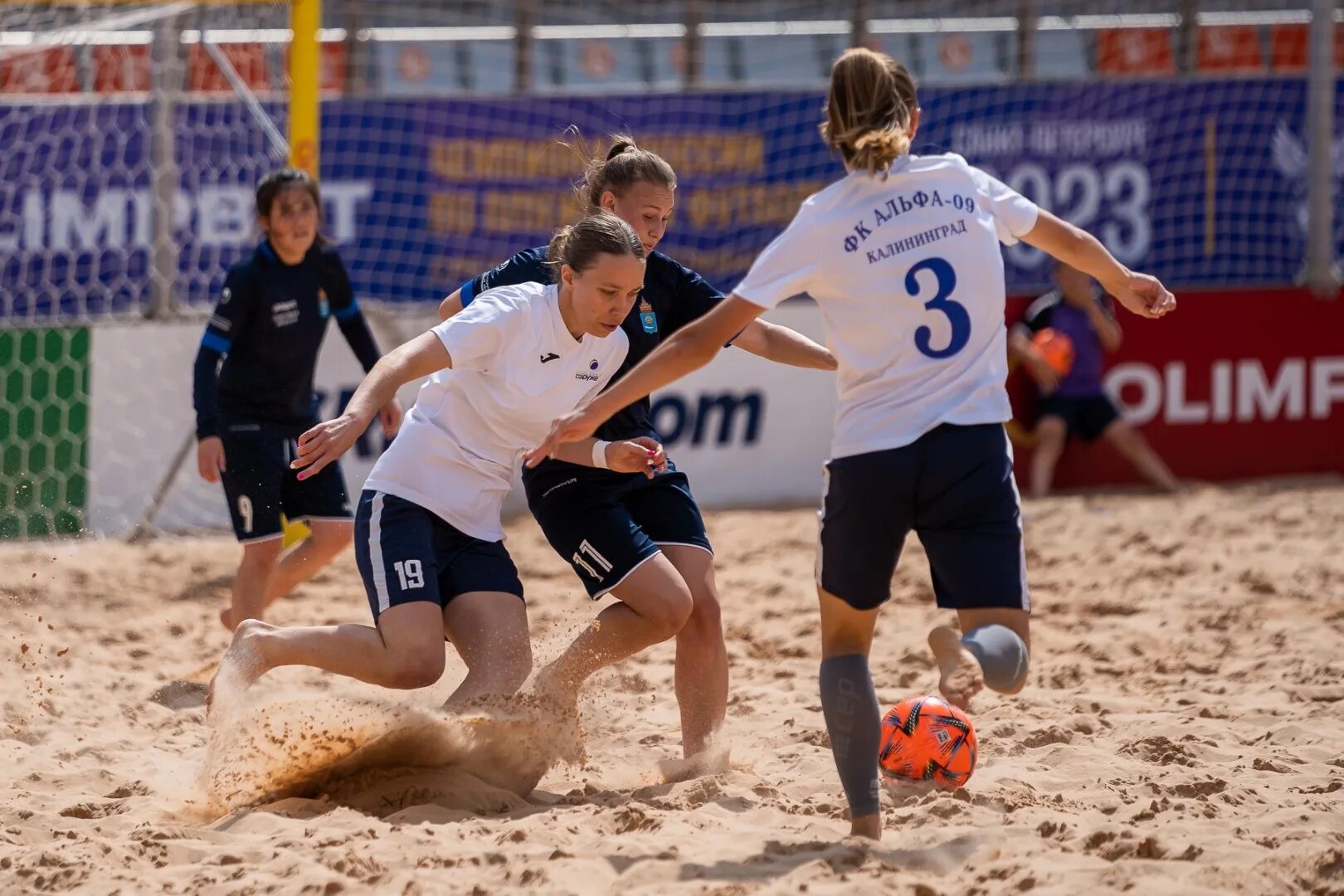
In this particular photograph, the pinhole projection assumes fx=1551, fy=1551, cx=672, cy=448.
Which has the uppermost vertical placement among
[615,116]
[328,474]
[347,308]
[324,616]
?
[615,116]

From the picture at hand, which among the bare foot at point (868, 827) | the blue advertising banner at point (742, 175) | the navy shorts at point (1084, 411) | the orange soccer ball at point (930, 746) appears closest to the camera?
the bare foot at point (868, 827)

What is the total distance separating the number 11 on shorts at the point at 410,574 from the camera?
4020 mm

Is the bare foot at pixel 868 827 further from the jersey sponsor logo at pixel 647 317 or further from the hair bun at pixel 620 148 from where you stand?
the hair bun at pixel 620 148

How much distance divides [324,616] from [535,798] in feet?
9.37

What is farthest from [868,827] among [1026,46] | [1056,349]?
[1026,46]

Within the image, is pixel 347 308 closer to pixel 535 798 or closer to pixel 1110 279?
pixel 535 798

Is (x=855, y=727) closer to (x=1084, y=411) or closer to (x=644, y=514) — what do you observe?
(x=644, y=514)

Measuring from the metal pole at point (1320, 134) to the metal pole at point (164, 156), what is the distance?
732 centimetres

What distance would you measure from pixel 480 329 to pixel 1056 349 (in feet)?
21.0

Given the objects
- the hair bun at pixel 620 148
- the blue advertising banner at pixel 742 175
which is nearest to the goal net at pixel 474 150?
the blue advertising banner at pixel 742 175

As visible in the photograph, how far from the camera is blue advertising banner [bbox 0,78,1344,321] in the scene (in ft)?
37.5

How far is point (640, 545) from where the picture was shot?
4.11 meters

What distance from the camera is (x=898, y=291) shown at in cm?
334

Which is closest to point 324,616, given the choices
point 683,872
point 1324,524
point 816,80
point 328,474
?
point 328,474
